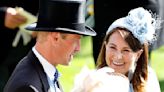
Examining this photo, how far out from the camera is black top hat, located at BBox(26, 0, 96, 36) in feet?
12.1

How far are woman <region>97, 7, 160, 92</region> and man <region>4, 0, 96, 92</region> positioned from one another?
97 cm

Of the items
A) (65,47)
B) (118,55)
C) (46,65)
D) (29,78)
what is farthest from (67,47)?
(118,55)

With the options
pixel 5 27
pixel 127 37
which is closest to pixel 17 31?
pixel 5 27

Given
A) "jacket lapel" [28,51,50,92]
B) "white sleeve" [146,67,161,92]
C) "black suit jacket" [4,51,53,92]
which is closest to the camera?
"black suit jacket" [4,51,53,92]

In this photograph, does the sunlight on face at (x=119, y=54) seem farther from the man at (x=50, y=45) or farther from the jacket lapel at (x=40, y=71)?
the jacket lapel at (x=40, y=71)

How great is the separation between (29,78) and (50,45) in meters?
0.22

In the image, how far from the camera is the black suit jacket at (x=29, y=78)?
353 cm

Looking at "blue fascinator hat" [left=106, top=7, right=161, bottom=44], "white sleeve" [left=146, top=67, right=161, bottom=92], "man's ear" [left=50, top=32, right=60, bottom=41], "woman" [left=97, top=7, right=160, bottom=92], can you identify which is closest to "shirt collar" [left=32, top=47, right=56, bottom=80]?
"man's ear" [left=50, top=32, right=60, bottom=41]

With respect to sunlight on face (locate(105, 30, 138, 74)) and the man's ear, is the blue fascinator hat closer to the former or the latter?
sunlight on face (locate(105, 30, 138, 74))

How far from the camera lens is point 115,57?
468 cm

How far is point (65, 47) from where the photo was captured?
3.62 meters

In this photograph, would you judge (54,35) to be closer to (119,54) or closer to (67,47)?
(67,47)

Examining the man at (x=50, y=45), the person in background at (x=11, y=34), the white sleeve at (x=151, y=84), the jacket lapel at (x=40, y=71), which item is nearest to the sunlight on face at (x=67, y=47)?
the man at (x=50, y=45)

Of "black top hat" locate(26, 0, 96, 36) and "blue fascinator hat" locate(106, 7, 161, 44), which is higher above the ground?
"black top hat" locate(26, 0, 96, 36)
